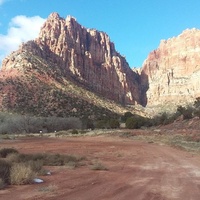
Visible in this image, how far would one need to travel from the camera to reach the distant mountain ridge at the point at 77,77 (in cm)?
9506

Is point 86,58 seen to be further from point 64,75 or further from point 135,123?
point 135,123

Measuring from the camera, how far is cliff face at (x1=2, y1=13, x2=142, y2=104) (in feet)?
488

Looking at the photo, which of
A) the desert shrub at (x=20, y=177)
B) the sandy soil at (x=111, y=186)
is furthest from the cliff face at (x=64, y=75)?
the desert shrub at (x=20, y=177)

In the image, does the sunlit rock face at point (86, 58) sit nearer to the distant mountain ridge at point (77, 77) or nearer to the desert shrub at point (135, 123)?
the distant mountain ridge at point (77, 77)

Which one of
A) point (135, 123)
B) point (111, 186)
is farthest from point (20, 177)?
point (135, 123)

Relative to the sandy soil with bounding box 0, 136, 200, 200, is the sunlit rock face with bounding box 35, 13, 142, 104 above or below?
above

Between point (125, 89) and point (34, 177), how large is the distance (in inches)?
6882

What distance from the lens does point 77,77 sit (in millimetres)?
146375

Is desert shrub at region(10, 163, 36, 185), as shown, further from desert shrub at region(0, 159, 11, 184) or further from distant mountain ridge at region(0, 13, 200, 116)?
distant mountain ridge at region(0, 13, 200, 116)

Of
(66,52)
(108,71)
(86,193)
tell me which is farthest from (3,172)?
(108,71)

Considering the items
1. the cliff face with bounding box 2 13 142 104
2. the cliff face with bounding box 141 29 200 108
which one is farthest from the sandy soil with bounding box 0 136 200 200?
the cliff face with bounding box 141 29 200 108

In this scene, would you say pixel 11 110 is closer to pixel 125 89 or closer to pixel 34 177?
pixel 34 177

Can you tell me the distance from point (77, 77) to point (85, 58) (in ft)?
97.6

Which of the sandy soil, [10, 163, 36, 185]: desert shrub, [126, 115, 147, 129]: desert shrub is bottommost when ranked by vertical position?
the sandy soil
